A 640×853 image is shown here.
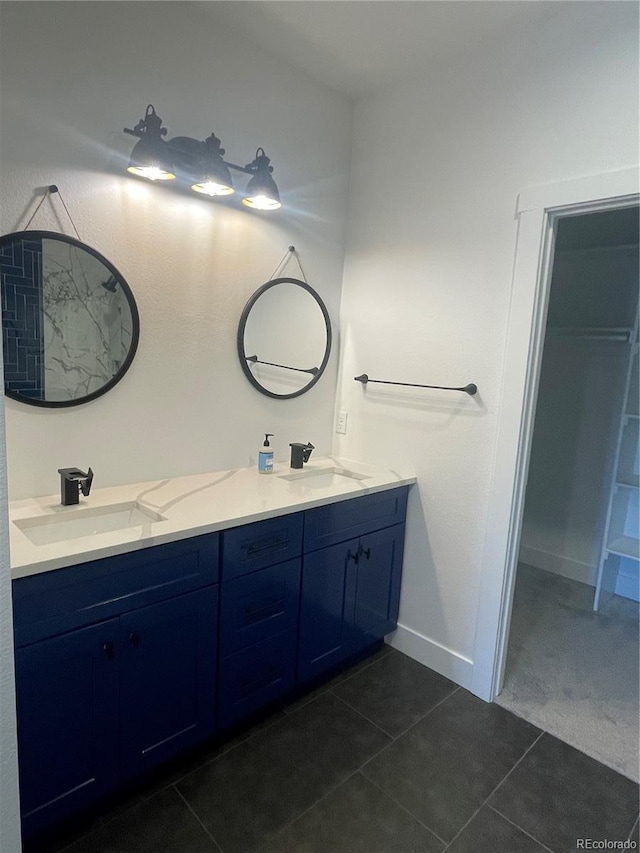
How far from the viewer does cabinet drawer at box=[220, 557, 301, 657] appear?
5.77 ft

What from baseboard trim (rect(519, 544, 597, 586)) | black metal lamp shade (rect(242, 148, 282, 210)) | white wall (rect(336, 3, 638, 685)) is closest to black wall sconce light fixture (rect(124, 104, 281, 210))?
black metal lamp shade (rect(242, 148, 282, 210))

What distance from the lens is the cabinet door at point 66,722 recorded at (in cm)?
133

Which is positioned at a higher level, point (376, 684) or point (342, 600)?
point (342, 600)

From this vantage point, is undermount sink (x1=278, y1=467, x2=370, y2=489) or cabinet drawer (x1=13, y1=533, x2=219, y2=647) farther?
undermount sink (x1=278, y1=467, x2=370, y2=489)

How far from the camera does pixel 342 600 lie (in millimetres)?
2182

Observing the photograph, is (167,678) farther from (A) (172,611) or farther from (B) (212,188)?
(B) (212,188)

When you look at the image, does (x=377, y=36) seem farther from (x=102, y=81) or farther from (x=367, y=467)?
(x=367, y=467)

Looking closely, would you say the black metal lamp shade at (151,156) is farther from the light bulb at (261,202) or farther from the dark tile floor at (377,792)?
the dark tile floor at (377,792)

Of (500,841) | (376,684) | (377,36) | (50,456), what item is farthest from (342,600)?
(377,36)

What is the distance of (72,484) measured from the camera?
5.54 ft

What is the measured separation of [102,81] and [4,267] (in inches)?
29.8

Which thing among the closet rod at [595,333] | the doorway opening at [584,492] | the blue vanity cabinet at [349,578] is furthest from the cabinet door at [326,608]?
the closet rod at [595,333]

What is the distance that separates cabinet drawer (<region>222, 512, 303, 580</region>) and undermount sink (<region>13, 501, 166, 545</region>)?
26cm

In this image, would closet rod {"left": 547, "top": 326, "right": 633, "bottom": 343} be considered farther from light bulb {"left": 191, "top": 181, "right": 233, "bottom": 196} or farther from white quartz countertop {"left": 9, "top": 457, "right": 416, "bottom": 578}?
light bulb {"left": 191, "top": 181, "right": 233, "bottom": 196}
